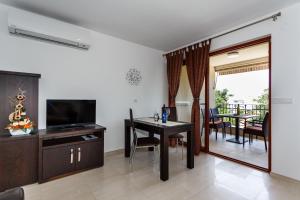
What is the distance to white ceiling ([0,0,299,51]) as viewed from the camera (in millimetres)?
2229

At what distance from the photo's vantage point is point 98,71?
3213 millimetres

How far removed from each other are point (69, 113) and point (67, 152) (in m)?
0.64

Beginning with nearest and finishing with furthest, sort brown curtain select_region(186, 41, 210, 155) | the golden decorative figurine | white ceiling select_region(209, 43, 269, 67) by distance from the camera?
1. the golden decorative figurine
2. brown curtain select_region(186, 41, 210, 155)
3. white ceiling select_region(209, 43, 269, 67)

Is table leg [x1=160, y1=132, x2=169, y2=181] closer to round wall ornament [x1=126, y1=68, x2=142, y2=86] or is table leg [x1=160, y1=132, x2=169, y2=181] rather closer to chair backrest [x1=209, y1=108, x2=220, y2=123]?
round wall ornament [x1=126, y1=68, x2=142, y2=86]

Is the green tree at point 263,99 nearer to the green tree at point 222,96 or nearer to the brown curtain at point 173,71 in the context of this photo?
→ the green tree at point 222,96

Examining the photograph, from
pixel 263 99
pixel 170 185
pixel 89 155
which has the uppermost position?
pixel 263 99

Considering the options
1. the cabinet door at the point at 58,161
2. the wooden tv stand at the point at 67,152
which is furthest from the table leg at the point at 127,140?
the cabinet door at the point at 58,161

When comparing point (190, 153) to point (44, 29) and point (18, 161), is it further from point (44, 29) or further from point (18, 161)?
point (44, 29)

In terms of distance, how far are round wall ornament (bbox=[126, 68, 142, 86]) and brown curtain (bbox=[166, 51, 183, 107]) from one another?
0.84 m

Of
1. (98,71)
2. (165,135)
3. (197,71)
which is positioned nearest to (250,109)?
(197,71)

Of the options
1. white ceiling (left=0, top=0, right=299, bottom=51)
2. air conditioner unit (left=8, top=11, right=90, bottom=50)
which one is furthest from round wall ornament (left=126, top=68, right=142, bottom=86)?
air conditioner unit (left=8, top=11, right=90, bottom=50)

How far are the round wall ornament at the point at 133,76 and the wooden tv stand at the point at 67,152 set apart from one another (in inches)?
55.2

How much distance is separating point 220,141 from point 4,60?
4.87 meters

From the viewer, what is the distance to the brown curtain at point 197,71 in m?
3.39
